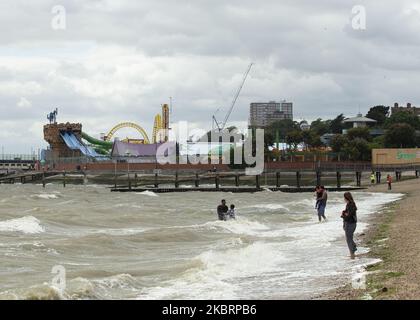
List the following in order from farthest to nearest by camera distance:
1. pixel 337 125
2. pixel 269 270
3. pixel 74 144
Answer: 1. pixel 337 125
2. pixel 74 144
3. pixel 269 270

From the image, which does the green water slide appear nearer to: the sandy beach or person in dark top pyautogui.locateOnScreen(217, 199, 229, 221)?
person in dark top pyautogui.locateOnScreen(217, 199, 229, 221)

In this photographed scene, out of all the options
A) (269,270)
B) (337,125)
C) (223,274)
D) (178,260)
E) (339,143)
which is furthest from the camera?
(337,125)

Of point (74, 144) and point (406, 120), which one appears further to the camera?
point (74, 144)

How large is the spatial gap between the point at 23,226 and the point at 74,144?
126 metres

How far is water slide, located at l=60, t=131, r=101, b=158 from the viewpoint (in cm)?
15262

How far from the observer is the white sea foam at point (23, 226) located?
97.0 feet

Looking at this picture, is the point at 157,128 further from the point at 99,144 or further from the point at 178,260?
the point at 178,260

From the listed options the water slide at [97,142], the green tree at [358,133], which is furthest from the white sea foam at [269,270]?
the water slide at [97,142]

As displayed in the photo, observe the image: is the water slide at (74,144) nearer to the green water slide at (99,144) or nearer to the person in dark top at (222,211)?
the green water slide at (99,144)

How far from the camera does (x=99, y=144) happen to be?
548ft

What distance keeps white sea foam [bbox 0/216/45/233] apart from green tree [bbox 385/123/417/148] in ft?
315

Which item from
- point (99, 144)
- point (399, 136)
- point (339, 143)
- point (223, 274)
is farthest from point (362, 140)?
point (223, 274)

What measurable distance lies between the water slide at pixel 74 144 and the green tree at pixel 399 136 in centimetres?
6248

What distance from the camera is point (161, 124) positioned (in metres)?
183
